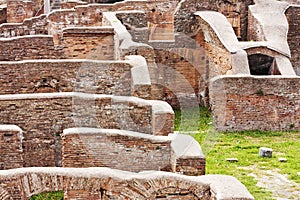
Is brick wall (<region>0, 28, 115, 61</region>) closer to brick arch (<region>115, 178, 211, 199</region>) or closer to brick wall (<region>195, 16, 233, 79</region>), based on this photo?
brick wall (<region>195, 16, 233, 79</region>)

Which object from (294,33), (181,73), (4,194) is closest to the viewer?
(4,194)

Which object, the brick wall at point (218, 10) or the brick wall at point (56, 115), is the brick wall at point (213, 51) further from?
the brick wall at point (56, 115)

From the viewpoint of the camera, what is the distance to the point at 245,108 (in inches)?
622

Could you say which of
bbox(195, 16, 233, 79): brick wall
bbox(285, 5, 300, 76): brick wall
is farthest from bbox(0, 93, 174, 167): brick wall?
bbox(285, 5, 300, 76): brick wall

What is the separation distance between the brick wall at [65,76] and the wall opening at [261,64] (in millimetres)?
6008

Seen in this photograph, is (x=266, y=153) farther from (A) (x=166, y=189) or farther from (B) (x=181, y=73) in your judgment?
(A) (x=166, y=189)

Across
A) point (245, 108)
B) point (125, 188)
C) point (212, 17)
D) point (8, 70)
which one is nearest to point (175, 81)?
point (212, 17)

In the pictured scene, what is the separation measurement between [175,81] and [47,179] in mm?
11276

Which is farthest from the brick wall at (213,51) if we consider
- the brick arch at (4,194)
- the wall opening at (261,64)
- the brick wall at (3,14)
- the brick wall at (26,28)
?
the brick arch at (4,194)

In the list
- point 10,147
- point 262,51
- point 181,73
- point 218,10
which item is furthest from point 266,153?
point 218,10

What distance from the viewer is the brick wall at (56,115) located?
10.7 metres

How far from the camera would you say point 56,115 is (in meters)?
10.8

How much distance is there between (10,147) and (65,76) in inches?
158

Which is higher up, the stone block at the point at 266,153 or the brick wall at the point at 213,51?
the brick wall at the point at 213,51
